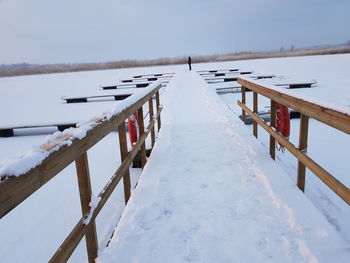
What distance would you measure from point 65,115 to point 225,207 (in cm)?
932

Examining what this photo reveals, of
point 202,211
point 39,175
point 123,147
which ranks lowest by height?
point 202,211

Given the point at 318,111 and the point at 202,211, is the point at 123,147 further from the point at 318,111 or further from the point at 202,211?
the point at 318,111

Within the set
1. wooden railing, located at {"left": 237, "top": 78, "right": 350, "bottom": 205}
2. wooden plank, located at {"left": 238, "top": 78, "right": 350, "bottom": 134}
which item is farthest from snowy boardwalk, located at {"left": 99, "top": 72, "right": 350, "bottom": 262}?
wooden plank, located at {"left": 238, "top": 78, "right": 350, "bottom": 134}

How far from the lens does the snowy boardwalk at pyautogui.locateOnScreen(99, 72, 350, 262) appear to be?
219 cm

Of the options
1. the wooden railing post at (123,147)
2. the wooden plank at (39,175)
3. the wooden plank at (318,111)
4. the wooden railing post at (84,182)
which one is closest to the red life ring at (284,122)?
the wooden plank at (318,111)

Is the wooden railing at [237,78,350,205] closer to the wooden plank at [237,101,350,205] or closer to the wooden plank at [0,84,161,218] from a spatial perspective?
the wooden plank at [237,101,350,205]

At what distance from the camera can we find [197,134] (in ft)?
17.6

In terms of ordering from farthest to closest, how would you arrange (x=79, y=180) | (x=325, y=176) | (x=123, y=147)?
(x=123, y=147) → (x=325, y=176) → (x=79, y=180)

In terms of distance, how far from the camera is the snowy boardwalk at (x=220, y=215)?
2189 millimetres

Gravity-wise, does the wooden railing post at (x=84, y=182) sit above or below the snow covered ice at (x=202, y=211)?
above

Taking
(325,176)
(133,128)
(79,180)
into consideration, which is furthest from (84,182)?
(133,128)

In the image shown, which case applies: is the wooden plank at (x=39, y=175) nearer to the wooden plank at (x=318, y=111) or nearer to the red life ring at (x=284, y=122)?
the wooden plank at (x=318, y=111)

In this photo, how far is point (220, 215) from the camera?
2672 millimetres

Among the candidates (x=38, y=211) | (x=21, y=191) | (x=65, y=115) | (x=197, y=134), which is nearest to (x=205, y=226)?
(x=21, y=191)
